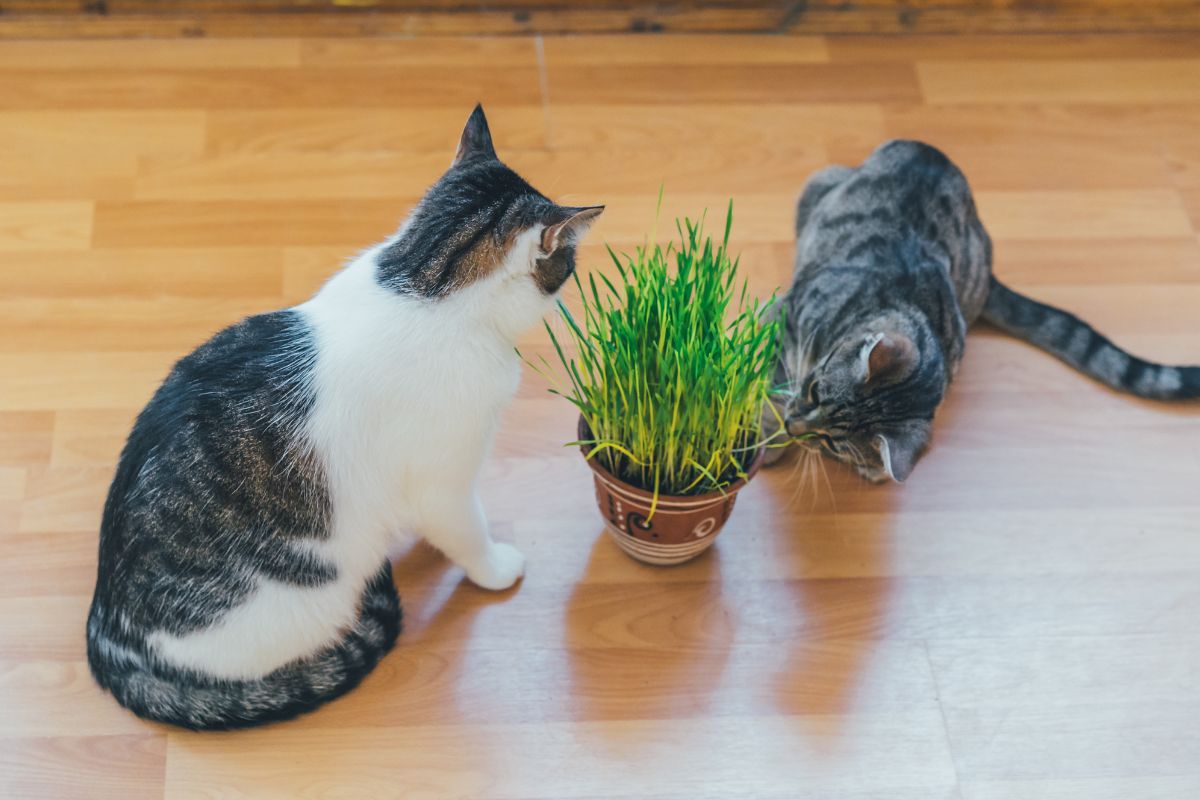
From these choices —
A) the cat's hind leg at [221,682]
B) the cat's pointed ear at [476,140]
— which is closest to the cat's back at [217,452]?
the cat's hind leg at [221,682]

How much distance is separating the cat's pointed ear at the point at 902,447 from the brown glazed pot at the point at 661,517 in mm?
170

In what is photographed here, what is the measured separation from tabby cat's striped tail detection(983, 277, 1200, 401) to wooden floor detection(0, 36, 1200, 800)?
0.04 metres

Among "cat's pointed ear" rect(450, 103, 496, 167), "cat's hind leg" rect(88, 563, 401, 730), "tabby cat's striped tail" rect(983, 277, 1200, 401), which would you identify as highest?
"cat's pointed ear" rect(450, 103, 496, 167)

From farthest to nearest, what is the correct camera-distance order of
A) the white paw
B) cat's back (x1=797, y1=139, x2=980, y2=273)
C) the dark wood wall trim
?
the dark wood wall trim, cat's back (x1=797, y1=139, x2=980, y2=273), the white paw

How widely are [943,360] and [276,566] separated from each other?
100cm

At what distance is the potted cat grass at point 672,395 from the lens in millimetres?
1424

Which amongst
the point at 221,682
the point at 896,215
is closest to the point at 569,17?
the point at 896,215

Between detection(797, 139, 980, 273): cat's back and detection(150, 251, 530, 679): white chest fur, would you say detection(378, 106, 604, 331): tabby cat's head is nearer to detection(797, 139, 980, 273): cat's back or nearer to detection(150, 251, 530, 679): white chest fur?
detection(150, 251, 530, 679): white chest fur

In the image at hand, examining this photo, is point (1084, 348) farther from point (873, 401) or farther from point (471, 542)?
point (471, 542)

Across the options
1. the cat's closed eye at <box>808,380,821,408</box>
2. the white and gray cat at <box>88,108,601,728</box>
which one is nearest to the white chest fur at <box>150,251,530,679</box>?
the white and gray cat at <box>88,108,601,728</box>

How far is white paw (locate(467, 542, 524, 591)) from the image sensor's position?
1676 millimetres

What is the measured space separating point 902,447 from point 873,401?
0.07 meters

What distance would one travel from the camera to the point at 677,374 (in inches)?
56.4

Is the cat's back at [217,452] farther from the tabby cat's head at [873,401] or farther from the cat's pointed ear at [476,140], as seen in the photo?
the tabby cat's head at [873,401]
